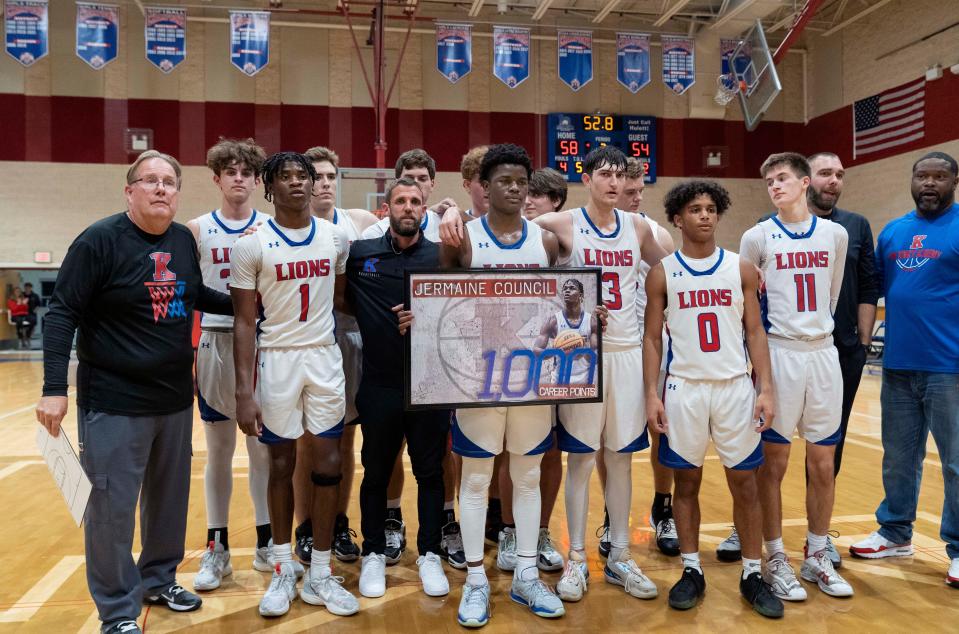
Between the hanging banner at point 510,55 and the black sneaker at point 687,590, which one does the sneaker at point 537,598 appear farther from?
the hanging banner at point 510,55

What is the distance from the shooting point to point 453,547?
4.07 m

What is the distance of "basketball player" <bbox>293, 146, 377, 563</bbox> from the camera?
13.4ft

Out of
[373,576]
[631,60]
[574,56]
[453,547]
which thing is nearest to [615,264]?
[453,547]

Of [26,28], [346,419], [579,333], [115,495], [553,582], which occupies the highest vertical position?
[26,28]

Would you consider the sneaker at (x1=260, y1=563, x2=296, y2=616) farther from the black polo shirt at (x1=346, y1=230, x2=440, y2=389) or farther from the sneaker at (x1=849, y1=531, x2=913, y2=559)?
the sneaker at (x1=849, y1=531, x2=913, y2=559)

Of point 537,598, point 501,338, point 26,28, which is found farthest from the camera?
point 26,28

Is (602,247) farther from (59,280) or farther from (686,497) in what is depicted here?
(59,280)

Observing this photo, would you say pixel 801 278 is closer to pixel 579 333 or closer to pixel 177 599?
pixel 579 333

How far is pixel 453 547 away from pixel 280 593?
107cm

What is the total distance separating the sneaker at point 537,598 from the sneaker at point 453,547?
513 mm

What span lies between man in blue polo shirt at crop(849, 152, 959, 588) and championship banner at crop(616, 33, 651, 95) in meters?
10.7

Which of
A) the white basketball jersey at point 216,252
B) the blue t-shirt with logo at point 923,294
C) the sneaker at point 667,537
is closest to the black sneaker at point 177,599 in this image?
the white basketball jersey at point 216,252

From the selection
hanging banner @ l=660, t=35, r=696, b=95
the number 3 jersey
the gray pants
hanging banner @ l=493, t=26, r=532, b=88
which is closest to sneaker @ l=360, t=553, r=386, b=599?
the gray pants

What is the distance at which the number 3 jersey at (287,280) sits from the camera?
11.3 ft
